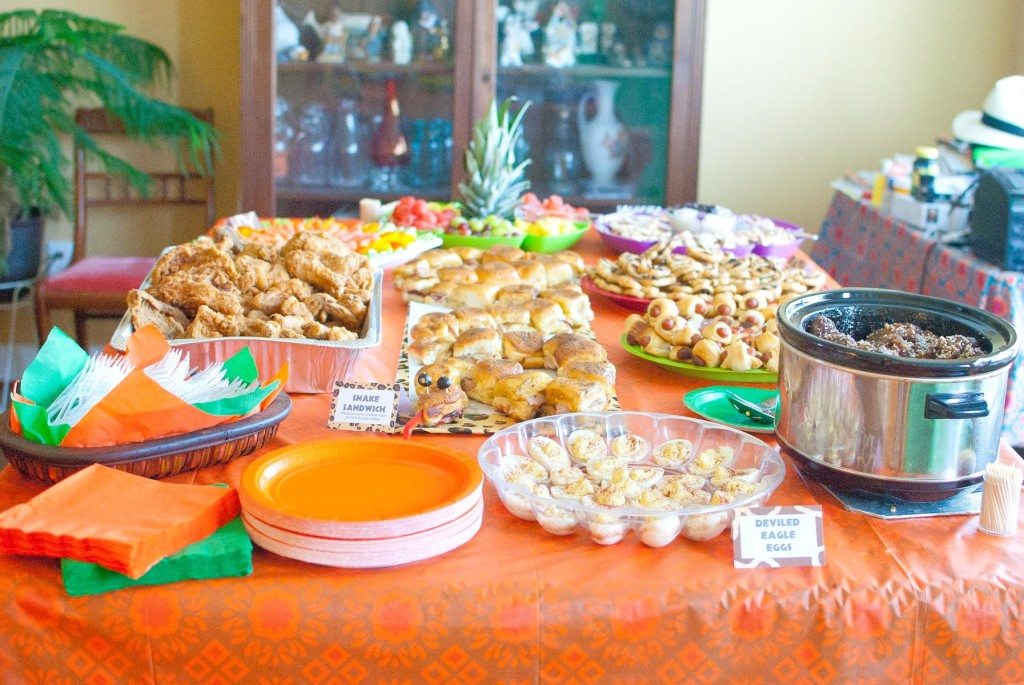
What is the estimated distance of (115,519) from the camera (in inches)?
39.7

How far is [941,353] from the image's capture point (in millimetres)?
1145

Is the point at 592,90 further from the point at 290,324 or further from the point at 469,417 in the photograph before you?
the point at 469,417

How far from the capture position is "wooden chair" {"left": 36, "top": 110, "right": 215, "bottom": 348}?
3320 millimetres

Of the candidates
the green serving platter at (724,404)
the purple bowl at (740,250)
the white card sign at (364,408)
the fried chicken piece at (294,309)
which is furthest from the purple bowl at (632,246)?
the white card sign at (364,408)

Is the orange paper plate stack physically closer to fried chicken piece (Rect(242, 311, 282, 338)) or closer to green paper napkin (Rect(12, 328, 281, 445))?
green paper napkin (Rect(12, 328, 281, 445))

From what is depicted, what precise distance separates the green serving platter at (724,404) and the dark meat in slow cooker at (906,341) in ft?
0.56

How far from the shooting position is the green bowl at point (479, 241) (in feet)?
8.32

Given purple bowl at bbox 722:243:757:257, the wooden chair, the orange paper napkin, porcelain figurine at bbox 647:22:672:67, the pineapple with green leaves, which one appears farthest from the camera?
porcelain figurine at bbox 647:22:672:67

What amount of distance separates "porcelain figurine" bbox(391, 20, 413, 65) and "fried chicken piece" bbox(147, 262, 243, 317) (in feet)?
7.59

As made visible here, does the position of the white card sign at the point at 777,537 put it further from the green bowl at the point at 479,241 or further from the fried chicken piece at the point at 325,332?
the green bowl at the point at 479,241

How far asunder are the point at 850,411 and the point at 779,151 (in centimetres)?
300

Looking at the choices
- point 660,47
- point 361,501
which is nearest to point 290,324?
point 361,501

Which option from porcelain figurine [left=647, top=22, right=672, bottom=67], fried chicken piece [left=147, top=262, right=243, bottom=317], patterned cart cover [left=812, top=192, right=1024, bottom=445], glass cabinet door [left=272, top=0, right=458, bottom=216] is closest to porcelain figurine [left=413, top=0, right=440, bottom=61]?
glass cabinet door [left=272, top=0, right=458, bottom=216]

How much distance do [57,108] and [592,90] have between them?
69.5 inches
